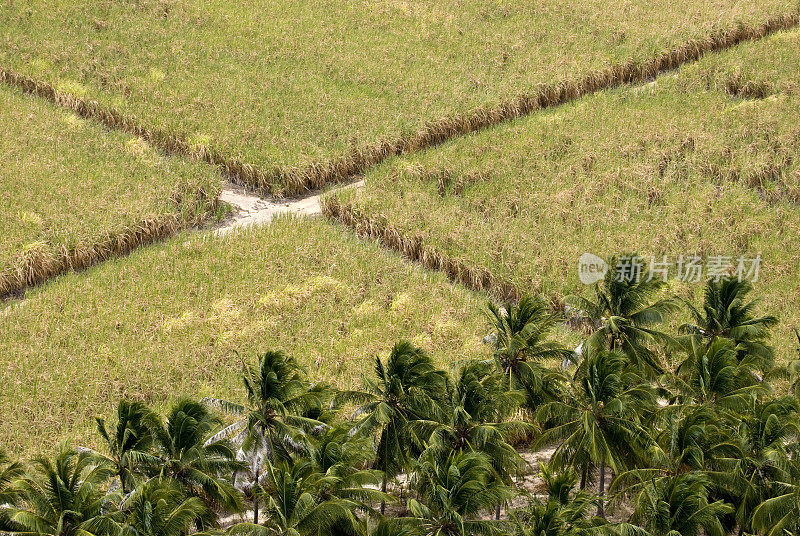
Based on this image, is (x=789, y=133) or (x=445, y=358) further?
(x=789, y=133)

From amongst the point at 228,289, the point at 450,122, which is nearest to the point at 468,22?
the point at 450,122

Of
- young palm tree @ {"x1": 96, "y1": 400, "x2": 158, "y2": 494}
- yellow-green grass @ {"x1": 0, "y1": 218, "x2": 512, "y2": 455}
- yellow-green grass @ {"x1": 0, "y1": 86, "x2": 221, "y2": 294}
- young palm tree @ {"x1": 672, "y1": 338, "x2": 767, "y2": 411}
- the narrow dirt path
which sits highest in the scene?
young palm tree @ {"x1": 96, "y1": 400, "x2": 158, "y2": 494}

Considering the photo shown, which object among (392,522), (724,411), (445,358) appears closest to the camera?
(392,522)

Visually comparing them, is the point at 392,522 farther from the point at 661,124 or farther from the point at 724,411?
the point at 661,124

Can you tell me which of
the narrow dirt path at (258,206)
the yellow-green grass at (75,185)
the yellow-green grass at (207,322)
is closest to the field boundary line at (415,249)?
the yellow-green grass at (207,322)

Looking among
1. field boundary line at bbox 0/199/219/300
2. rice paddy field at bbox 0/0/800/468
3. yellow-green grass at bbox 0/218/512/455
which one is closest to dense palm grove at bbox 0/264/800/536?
yellow-green grass at bbox 0/218/512/455

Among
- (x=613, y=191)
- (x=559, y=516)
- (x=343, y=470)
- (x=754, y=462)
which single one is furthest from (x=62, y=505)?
(x=613, y=191)

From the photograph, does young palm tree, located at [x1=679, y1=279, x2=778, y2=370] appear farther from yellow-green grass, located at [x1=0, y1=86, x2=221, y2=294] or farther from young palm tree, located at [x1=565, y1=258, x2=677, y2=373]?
yellow-green grass, located at [x1=0, y1=86, x2=221, y2=294]
